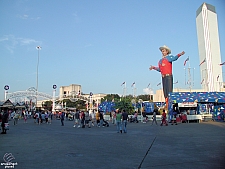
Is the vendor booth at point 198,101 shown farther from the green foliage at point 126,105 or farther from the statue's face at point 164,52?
the statue's face at point 164,52

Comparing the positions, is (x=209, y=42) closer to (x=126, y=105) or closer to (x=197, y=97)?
(x=126, y=105)

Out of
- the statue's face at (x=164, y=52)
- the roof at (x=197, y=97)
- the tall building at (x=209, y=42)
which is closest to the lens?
the roof at (x=197, y=97)

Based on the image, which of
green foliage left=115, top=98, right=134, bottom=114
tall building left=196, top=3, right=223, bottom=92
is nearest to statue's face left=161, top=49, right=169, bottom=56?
green foliage left=115, top=98, right=134, bottom=114

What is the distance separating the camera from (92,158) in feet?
26.7

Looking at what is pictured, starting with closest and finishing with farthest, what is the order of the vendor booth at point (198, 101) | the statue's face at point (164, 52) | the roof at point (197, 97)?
the vendor booth at point (198, 101)
the roof at point (197, 97)
the statue's face at point (164, 52)

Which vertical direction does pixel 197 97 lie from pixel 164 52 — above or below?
below

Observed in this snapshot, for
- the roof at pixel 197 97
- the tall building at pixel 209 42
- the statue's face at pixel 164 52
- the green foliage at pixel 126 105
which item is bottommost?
the green foliage at pixel 126 105

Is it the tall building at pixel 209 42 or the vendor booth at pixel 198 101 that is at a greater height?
the tall building at pixel 209 42

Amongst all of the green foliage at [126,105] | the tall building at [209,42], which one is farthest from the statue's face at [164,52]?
the tall building at [209,42]

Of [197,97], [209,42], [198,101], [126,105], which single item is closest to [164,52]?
[126,105]

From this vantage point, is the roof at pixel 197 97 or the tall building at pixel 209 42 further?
the tall building at pixel 209 42

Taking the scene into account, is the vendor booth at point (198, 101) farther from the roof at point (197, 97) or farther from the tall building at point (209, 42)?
the tall building at point (209, 42)

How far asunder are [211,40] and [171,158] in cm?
11306

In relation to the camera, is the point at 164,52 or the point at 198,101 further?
the point at 164,52
